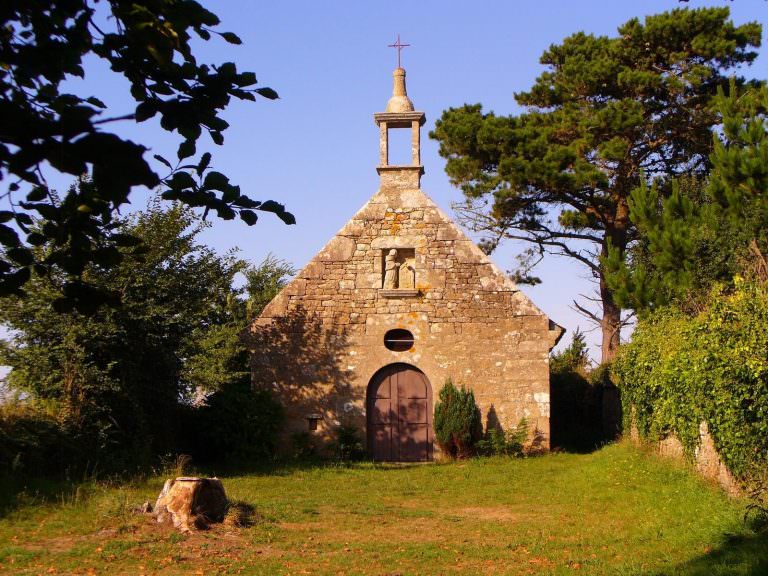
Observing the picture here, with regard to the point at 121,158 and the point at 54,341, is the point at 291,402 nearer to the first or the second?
the point at 54,341

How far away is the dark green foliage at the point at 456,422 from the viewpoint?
16516 mm

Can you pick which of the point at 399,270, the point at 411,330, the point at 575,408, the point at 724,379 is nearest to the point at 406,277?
the point at 399,270

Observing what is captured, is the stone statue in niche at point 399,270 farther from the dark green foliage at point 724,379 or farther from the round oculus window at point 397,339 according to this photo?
the dark green foliage at point 724,379

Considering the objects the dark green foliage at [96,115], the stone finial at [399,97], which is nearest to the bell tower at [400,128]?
the stone finial at [399,97]

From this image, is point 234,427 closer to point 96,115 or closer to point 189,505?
point 189,505

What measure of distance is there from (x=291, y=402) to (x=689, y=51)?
41.1 ft

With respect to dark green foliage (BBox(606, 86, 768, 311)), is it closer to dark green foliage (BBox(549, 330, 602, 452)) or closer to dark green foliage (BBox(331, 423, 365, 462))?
dark green foliage (BBox(549, 330, 602, 452))

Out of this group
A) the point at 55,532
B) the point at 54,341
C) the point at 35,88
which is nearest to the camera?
the point at 35,88

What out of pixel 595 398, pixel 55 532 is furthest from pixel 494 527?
pixel 595 398

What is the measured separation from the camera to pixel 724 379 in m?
9.34

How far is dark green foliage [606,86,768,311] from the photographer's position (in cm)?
1424

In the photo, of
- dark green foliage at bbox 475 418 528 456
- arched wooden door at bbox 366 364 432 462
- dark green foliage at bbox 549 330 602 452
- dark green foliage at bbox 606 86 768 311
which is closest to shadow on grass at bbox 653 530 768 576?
Result: dark green foliage at bbox 606 86 768 311

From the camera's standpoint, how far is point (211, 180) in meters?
3.55

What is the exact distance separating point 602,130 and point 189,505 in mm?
15084
